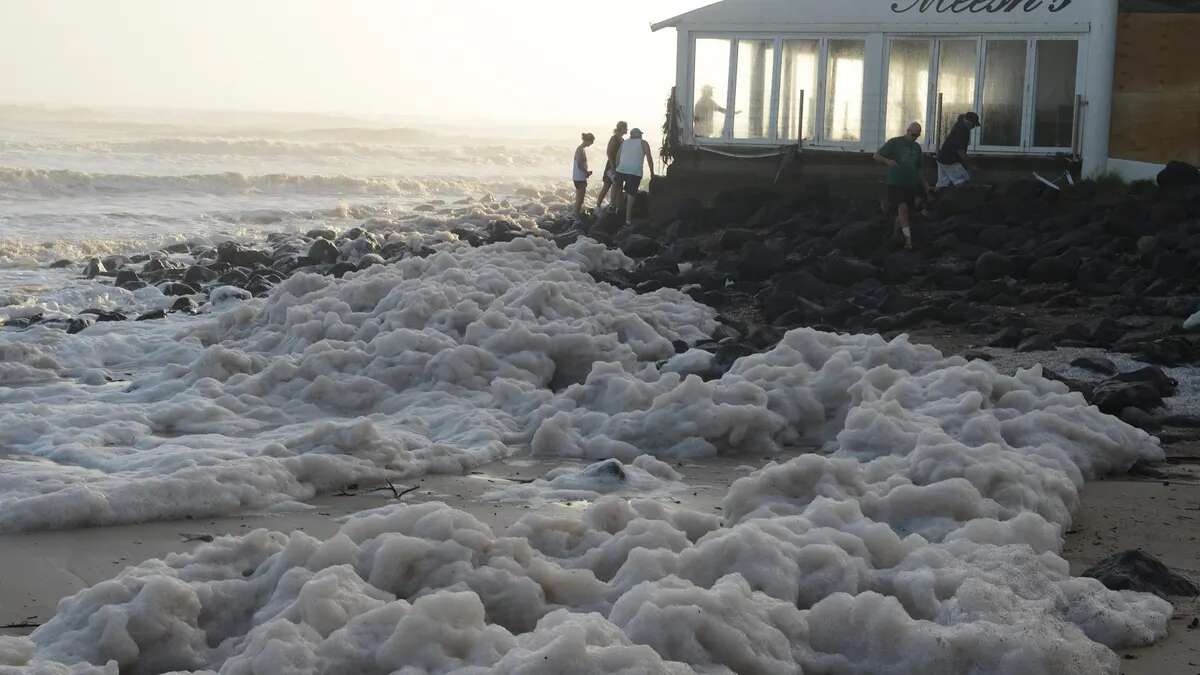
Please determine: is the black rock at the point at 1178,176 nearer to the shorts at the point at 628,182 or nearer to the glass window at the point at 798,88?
the glass window at the point at 798,88

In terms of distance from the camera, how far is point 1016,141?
21.0 m

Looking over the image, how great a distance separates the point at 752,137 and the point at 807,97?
1.02m

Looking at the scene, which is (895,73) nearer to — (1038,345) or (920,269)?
(920,269)

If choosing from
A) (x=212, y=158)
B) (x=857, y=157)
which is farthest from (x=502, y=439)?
(x=212, y=158)

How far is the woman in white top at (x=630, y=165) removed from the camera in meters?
21.7

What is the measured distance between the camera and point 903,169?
54.6ft

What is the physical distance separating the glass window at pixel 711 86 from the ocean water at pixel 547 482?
728 centimetres

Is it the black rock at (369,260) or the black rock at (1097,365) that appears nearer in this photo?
the black rock at (1097,365)

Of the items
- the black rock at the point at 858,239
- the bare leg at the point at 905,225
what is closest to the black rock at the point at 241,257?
the black rock at the point at 858,239

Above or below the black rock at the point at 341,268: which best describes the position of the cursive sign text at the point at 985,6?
above

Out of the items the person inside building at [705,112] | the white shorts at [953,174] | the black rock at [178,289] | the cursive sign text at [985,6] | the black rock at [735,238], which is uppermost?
the cursive sign text at [985,6]

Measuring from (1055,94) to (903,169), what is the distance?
555 centimetres

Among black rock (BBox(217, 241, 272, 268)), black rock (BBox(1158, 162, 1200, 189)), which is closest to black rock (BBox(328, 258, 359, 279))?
black rock (BBox(217, 241, 272, 268))

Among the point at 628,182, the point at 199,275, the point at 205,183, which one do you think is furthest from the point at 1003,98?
the point at 205,183
